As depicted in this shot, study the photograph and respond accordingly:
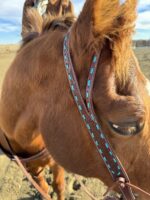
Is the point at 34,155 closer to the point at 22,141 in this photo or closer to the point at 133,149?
the point at 22,141

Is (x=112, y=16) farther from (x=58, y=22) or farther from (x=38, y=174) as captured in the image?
(x=38, y=174)

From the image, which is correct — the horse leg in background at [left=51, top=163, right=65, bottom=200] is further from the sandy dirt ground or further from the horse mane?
the horse mane

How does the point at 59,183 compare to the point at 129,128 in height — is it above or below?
below

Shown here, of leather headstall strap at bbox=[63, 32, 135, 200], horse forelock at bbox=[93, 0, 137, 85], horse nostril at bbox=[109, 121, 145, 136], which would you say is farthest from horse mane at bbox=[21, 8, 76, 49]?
horse nostril at bbox=[109, 121, 145, 136]

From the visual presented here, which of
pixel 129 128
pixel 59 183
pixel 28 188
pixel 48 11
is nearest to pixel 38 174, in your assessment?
pixel 59 183

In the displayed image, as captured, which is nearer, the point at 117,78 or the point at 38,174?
the point at 117,78

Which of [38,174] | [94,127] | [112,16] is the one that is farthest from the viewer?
[38,174]

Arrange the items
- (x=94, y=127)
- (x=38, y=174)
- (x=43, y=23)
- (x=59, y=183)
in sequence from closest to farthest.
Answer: (x=94, y=127), (x=43, y=23), (x=38, y=174), (x=59, y=183)

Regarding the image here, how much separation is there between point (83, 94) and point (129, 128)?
1.10ft

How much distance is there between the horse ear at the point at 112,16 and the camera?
1.38 meters

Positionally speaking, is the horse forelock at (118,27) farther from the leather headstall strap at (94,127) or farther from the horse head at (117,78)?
the leather headstall strap at (94,127)

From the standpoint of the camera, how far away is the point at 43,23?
2.06 m

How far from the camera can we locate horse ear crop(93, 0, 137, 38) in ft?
4.52

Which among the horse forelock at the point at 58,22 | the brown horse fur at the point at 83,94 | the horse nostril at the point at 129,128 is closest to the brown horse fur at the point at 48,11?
the horse forelock at the point at 58,22
